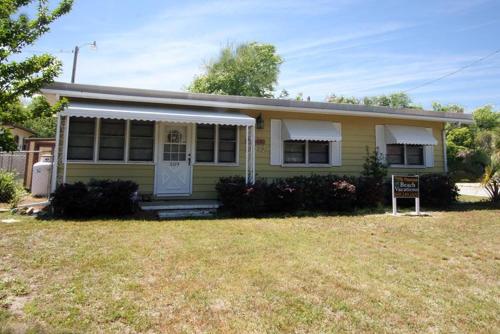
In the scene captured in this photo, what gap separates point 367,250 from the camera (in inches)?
217

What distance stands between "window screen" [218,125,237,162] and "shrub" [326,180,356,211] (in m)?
3.05

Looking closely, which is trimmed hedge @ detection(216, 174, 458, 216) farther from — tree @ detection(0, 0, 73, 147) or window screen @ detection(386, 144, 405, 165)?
tree @ detection(0, 0, 73, 147)

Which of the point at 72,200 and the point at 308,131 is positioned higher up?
the point at 308,131

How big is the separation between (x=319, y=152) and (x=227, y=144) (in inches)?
126

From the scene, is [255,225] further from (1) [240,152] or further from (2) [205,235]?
(1) [240,152]

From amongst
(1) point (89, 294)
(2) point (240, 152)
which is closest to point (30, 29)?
(1) point (89, 294)

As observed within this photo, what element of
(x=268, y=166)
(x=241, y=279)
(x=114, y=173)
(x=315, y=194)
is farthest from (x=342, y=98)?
(x=241, y=279)

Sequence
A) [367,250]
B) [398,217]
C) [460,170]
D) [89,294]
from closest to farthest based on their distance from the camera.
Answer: [89,294], [367,250], [398,217], [460,170]

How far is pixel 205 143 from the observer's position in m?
10.0

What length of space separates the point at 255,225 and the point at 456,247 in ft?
12.3

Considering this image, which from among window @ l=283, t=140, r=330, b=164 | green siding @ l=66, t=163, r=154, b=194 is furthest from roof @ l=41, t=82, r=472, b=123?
green siding @ l=66, t=163, r=154, b=194

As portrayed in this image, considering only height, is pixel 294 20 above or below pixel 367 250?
above

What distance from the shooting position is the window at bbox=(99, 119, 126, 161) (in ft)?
29.7

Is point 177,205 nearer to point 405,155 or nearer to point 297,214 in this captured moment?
point 297,214
